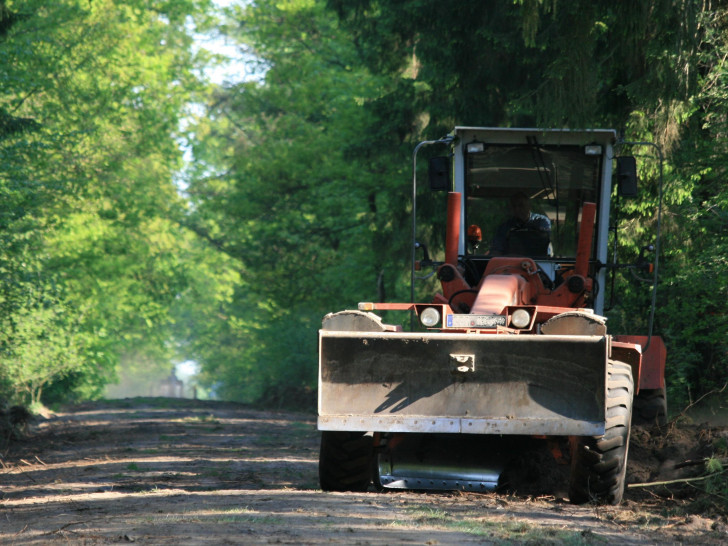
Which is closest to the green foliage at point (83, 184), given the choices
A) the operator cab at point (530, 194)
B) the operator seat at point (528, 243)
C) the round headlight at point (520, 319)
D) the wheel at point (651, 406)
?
the operator cab at point (530, 194)

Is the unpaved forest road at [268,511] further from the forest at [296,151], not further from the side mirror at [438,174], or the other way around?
the forest at [296,151]

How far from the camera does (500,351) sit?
848cm

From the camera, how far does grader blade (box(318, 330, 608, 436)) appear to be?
8328 millimetres

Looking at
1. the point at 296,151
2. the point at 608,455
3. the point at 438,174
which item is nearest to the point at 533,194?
the point at 438,174

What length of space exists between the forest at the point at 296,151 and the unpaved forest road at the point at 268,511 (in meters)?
3.64

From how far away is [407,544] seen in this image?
6219mm

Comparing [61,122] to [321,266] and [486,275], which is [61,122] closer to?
[321,266]

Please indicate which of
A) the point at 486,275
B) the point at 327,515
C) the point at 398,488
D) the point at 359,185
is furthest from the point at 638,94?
the point at 359,185

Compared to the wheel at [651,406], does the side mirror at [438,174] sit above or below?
above

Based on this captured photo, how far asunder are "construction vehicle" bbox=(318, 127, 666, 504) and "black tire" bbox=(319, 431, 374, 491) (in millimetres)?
12

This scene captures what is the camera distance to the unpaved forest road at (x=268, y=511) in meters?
6.62

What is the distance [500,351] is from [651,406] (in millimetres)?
3445

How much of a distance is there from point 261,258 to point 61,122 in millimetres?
6890

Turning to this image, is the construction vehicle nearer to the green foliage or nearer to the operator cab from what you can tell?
the operator cab
